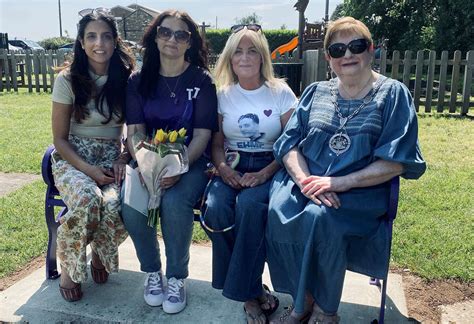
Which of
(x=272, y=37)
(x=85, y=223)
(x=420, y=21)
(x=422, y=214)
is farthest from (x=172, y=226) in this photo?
(x=272, y=37)

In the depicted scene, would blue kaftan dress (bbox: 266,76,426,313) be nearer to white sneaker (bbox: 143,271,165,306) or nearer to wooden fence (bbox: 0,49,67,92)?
white sneaker (bbox: 143,271,165,306)

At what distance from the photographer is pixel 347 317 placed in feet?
9.25

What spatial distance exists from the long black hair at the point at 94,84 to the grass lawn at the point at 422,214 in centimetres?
125

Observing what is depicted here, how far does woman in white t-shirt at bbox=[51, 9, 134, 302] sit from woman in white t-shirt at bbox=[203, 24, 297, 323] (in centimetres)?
62

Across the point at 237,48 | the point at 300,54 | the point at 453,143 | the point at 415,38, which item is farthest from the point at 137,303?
the point at 415,38

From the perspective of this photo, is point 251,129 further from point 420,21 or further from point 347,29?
point 420,21

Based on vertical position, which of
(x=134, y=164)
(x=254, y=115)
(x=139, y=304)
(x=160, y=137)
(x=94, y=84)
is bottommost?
(x=139, y=304)

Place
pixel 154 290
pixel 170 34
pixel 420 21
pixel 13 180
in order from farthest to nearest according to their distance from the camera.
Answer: pixel 420 21
pixel 13 180
pixel 170 34
pixel 154 290

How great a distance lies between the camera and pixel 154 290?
2.95m

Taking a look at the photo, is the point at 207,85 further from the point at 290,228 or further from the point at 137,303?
the point at 137,303

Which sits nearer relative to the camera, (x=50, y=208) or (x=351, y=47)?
(x=351, y=47)


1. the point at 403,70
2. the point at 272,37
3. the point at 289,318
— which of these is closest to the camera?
the point at 289,318

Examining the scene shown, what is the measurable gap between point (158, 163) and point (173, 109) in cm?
46

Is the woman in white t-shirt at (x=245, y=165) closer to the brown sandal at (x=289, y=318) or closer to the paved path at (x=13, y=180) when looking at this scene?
the brown sandal at (x=289, y=318)
